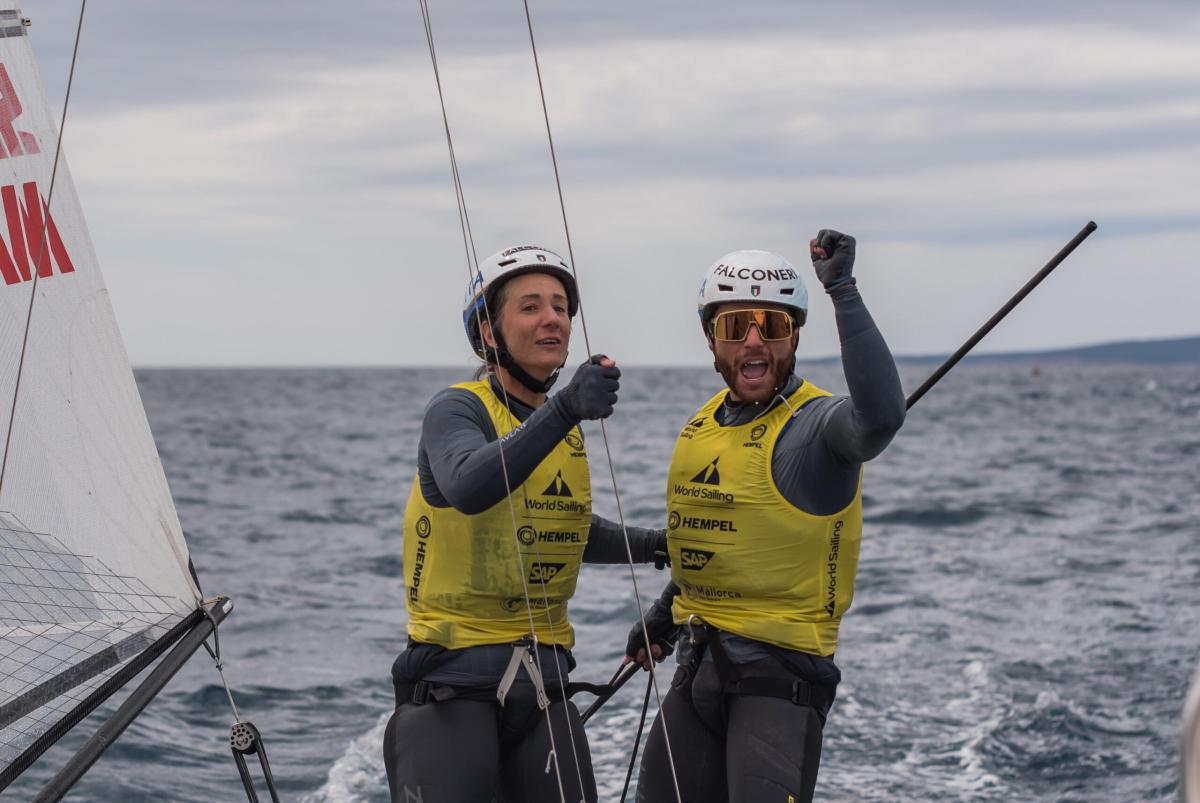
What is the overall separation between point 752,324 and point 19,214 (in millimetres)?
1916

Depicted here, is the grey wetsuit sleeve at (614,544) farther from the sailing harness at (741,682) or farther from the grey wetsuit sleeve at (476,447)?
the grey wetsuit sleeve at (476,447)

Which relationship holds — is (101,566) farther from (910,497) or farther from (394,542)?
(910,497)

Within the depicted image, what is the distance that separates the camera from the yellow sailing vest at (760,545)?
3893 millimetres

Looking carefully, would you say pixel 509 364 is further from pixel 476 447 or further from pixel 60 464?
pixel 60 464

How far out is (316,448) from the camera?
36969 millimetres

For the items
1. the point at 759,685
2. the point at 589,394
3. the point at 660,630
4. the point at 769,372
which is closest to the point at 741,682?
the point at 759,685

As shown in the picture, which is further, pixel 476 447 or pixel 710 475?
pixel 710 475

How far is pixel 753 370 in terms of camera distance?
398 cm

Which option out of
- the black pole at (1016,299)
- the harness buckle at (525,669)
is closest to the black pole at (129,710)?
the harness buckle at (525,669)

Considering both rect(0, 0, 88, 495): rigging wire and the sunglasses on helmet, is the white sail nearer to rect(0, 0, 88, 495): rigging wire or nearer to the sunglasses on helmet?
rect(0, 0, 88, 495): rigging wire

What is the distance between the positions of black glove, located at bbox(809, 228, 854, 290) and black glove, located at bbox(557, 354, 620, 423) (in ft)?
1.88

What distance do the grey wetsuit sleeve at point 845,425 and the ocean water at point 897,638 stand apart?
4.02m

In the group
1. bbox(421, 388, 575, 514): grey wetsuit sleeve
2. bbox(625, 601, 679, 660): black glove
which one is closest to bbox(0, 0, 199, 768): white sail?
bbox(421, 388, 575, 514): grey wetsuit sleeve

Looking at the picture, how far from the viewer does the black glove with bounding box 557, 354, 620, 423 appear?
10.9ft
